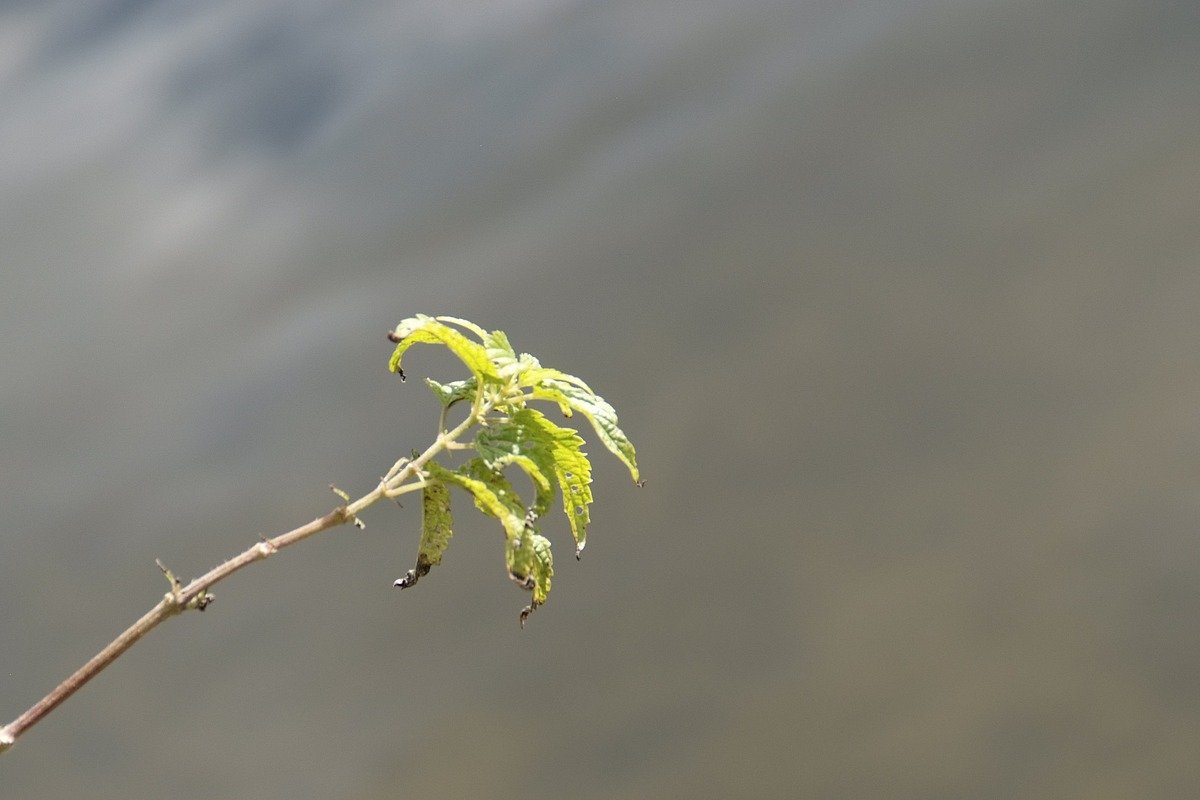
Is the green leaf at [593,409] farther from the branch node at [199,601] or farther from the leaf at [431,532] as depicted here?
the branch node at [199,601]

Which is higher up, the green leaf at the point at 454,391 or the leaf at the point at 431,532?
the green leaf at the point at 454,391

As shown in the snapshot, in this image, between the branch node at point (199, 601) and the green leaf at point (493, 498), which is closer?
→ the branch node at point (199, 601)

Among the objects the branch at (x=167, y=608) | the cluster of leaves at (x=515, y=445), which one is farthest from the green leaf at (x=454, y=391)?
the branch at (x=167, y=608)

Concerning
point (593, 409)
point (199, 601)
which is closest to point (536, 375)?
point (593, 409)

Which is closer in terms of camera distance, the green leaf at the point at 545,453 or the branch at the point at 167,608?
the branch at the point at 167,608

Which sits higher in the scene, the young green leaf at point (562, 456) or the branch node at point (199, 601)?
the young green leaf at point (562, 456)

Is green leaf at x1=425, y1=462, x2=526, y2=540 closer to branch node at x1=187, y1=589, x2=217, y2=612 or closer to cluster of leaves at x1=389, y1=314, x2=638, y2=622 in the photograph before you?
cluster of leaves at x1=389, y1=314, x2=638, y2=622

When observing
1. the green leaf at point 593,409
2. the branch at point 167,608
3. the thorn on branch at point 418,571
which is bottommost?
→ the branch at point 167,608

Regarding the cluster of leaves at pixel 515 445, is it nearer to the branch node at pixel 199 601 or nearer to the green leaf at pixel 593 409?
the green leaf at pixel 593 409

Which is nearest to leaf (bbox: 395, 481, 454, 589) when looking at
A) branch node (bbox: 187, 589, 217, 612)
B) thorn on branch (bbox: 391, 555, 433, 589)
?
thorn on branch (bbox: 391, 555, 433, 589)
